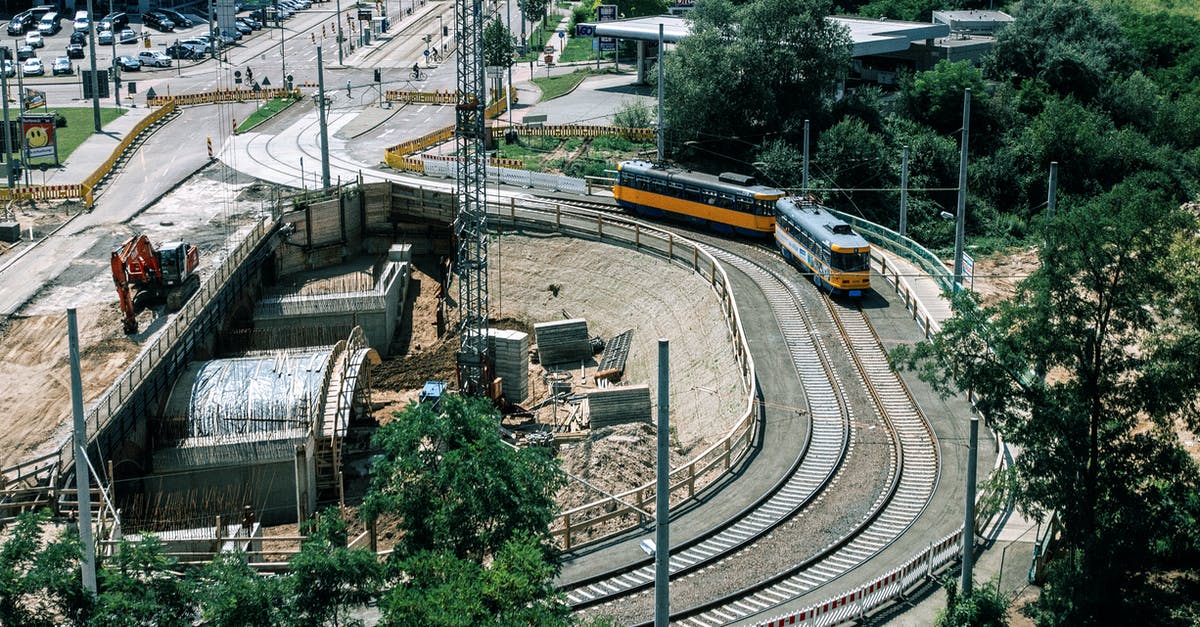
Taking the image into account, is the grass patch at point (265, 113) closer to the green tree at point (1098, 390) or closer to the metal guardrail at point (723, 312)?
the metal guardrail at point (723, 312)

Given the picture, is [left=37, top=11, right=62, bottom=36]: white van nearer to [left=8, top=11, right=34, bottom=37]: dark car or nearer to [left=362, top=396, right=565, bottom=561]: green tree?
[left=8, top=11, right=34, bottom=37]: dark car

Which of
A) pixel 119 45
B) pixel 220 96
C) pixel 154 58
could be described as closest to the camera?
pixel 220 96

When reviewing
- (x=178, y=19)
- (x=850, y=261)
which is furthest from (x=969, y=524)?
(x=178, y=19)

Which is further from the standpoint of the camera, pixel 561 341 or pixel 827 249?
pixel 561 341

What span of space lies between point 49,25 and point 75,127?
136 feet

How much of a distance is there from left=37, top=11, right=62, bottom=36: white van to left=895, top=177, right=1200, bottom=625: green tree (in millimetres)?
113598

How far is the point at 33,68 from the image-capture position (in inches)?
4237

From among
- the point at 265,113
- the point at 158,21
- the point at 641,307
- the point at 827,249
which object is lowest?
the point at 641,307

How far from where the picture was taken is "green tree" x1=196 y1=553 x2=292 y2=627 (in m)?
23.7

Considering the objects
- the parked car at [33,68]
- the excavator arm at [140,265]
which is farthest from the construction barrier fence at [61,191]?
the parked car at [33,68]

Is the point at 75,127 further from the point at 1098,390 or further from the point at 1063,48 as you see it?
the point at 1098,390

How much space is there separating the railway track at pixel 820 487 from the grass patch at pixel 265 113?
164ft

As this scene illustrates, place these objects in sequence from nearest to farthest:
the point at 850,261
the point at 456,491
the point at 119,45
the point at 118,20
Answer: the point at 456,491, the point at 850,261, the point at 119,45, the point at 118,20

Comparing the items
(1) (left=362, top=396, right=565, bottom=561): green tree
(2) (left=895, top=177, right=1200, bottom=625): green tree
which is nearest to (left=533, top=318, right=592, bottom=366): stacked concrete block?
(2) (left=895, top=177, right=1200, bottom=625): green tree
